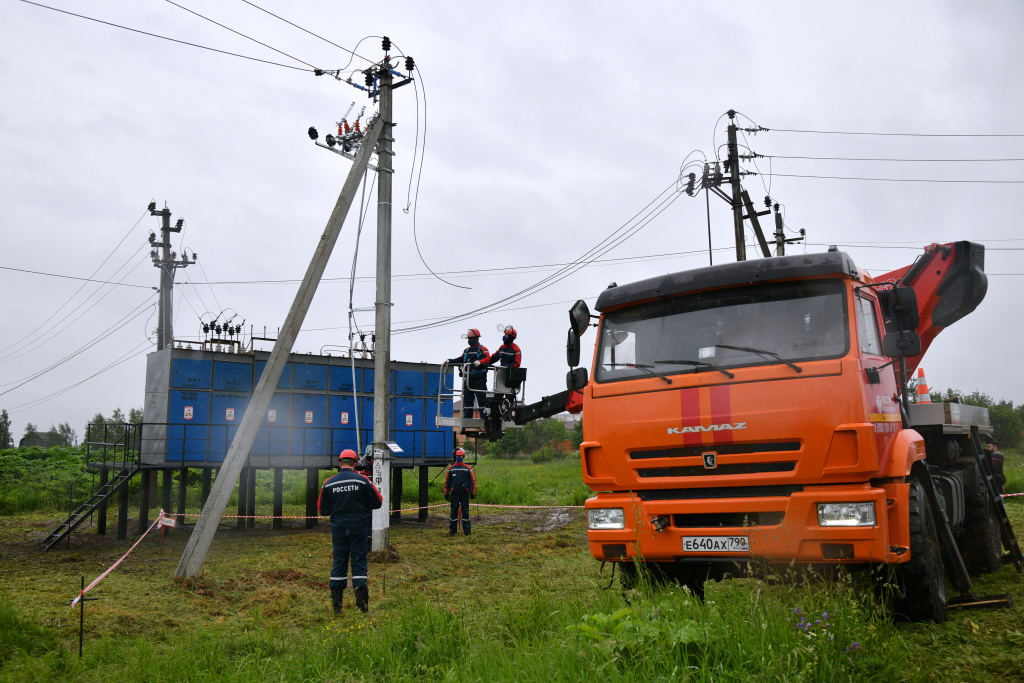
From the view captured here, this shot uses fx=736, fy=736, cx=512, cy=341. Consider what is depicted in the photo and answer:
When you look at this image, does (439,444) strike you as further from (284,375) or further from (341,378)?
(284,375)

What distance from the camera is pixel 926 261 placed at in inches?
317

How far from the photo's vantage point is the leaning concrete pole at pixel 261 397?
1016 cm

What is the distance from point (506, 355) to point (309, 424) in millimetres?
8278

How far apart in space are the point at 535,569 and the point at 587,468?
5252 mm

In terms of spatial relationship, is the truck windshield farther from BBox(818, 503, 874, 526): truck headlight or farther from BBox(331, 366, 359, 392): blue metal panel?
BBox(331, 366, 359, 392): blue metal panel

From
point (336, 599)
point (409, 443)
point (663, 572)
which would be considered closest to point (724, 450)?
point (663, 572)

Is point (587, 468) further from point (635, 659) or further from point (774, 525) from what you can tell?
point (635, 659)

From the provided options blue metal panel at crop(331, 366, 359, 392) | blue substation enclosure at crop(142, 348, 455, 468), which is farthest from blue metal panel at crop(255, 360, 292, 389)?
blue metal panel at crop(331, 366, 359, 392)

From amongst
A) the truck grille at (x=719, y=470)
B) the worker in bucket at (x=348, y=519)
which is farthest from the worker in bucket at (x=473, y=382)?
the truck grille at (x=719, y=470)

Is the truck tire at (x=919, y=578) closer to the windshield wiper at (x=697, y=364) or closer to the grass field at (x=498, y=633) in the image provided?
the grass field at (x=498, y=633)

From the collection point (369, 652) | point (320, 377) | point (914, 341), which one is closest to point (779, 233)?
point (320, 377)

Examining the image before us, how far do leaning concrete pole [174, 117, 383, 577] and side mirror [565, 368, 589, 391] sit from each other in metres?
5.25

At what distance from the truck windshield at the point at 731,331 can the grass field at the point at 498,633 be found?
1.60m

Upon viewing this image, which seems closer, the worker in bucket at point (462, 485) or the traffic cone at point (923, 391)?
the traffic cone at point (923, 391)
